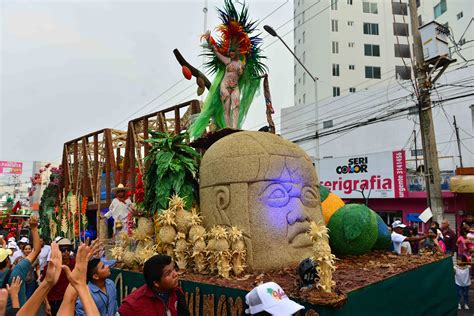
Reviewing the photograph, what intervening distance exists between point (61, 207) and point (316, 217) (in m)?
13.3

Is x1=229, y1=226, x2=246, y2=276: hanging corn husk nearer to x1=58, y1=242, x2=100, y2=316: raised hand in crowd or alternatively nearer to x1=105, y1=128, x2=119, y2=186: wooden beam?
x1=58, y1=242, x2=100, y2=316: raised hand in crowd

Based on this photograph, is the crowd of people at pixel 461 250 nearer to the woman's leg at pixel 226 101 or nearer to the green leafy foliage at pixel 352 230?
the green leafy foliage at pixel 352 230

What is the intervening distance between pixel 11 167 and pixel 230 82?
52.4m

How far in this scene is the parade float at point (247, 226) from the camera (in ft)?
13.8

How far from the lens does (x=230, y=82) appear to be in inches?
276

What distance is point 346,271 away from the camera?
16.0 feet

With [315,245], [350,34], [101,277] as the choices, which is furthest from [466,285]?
[350,34]

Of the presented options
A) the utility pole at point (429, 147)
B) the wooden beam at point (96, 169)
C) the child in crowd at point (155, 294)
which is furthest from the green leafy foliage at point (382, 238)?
the wooden beam at point (96, 169)

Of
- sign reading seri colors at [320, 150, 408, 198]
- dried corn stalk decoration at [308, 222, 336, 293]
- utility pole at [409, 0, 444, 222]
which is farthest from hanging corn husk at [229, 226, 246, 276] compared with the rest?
sign reading seri colors at [320, 150, 408, 198]

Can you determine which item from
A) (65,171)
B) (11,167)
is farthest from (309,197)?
(11,167)

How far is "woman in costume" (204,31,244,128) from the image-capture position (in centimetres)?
699

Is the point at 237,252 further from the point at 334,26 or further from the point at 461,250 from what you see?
the point at 334,26

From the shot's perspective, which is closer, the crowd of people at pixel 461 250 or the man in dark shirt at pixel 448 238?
the crowd of people at pixel 461 250

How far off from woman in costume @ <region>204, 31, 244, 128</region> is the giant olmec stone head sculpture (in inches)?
56.6
